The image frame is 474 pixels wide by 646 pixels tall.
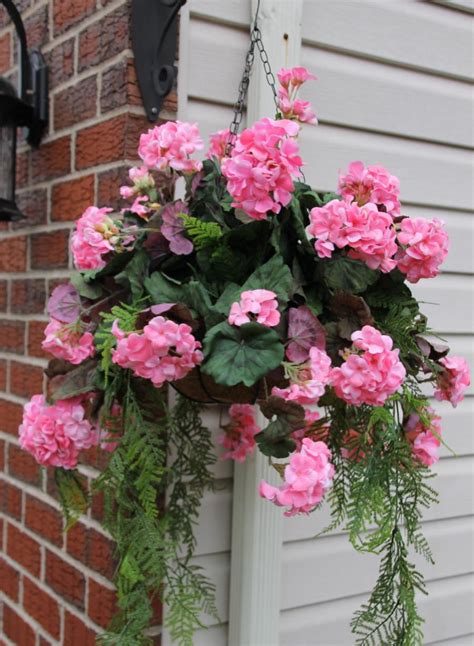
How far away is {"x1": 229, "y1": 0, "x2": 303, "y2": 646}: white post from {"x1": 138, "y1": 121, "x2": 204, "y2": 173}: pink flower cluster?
373mm

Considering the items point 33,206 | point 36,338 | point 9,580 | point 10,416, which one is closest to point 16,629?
point 9,580

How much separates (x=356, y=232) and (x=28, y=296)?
0.94 meters

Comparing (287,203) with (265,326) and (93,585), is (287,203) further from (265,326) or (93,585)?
(93,585)

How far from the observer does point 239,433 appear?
4.35 ft

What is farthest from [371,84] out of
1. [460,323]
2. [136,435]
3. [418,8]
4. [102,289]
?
[136,435]

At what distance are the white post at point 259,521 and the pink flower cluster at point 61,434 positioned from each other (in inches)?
17.8

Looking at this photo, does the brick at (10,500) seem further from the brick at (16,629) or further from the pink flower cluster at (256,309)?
the pink flower cluster at (256,309)

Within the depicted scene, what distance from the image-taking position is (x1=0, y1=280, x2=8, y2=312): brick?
174cm

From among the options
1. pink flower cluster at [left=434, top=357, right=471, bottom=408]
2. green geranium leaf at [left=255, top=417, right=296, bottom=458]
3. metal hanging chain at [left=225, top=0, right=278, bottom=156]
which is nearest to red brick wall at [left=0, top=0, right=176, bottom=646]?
metal hanging chain at [left=225, top=0, right=278, bottom=156]

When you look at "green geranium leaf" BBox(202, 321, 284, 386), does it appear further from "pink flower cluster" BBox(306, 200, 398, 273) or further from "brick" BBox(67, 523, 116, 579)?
"brick" BBox(67, 523, 116, 579)

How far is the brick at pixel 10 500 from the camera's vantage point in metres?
1.71

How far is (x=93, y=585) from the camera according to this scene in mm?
1395

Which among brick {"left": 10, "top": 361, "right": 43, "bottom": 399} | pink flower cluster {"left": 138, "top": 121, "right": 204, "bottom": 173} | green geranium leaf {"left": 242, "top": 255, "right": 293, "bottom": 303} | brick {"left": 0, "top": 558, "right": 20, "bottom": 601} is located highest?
pink flower cluster {"left": 138, "top": 121, "right": 204, "bottom": 173}

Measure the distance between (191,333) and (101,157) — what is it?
575 mm
